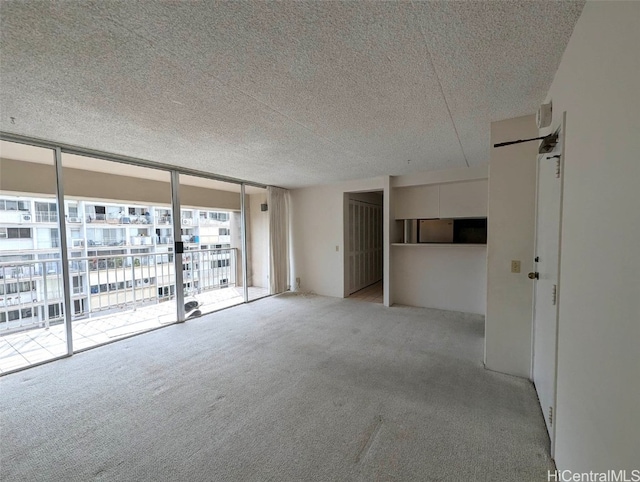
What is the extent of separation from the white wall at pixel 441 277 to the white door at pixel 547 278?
2102 millimetres

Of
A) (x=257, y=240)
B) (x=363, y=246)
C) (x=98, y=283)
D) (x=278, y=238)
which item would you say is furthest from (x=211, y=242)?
(x=363, y=246)

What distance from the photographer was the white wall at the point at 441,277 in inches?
169

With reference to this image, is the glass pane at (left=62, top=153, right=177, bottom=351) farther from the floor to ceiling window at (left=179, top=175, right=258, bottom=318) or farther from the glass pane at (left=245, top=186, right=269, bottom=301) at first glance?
the glass pane at (left=245, top=186, right=269, bottom=301)

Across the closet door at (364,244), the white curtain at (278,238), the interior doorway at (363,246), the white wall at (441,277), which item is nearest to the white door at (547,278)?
the white wall at (441,277)

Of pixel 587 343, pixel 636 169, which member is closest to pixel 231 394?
pixel 587 343

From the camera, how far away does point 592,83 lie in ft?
3.58

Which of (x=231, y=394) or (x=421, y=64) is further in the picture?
(x=231, y=394)

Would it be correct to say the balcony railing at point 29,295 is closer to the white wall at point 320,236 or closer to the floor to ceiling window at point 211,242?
the floor to ceiling window at point 211,242

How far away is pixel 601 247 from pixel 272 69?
1782 mm

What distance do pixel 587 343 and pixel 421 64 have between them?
1.61 meters

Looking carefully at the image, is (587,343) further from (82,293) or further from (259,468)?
(82,293)

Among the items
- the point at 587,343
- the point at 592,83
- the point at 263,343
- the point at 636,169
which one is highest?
the point at 592,83

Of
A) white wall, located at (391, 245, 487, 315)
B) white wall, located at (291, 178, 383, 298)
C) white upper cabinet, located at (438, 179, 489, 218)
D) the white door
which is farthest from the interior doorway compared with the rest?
the white door

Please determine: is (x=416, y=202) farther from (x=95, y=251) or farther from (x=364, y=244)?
(x=95, y=251)
